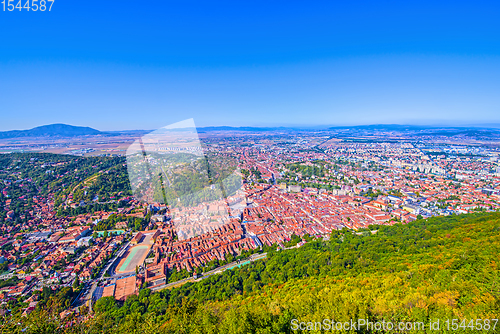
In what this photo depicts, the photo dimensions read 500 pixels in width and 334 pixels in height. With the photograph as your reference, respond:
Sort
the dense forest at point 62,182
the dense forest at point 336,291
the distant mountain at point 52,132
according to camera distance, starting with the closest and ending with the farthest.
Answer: the dense forest at point 336,291, the dense forest at point 62,182, the distant mountain at point 52,132

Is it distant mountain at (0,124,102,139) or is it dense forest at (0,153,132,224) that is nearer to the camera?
dense forest at (0,153,132,224)

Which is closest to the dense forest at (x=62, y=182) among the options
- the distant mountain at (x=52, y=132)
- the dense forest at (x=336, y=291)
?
the dense forest at (x=336, y=291)

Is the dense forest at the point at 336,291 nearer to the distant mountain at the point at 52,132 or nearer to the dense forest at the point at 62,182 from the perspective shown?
the dense forest at the point at 62,182

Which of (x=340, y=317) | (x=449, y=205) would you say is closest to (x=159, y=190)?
(x=340, y=317)

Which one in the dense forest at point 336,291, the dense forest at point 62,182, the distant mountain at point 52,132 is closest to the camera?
the dense forest at point 336,291

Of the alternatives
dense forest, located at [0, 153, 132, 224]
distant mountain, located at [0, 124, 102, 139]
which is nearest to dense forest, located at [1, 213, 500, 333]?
dense forest, located at [0, 153, 132, 224]

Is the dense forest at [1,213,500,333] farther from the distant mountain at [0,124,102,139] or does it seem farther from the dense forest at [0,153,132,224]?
the distant mountain at [0,124,102,139]
